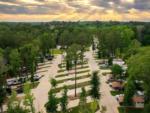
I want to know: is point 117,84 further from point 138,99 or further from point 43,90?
point 43,90

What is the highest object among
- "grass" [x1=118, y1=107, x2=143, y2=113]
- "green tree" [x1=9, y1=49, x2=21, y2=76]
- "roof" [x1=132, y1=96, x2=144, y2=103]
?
"green tree" [x1=9, y1=49, x2=21, y2=76]

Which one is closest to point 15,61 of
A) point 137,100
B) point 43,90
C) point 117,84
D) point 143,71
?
point 43,90

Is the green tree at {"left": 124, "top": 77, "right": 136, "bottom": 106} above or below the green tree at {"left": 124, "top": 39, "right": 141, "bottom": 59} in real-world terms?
below

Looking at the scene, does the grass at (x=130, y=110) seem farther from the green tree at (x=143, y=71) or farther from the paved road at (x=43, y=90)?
the paved road at (x=43, y=90)

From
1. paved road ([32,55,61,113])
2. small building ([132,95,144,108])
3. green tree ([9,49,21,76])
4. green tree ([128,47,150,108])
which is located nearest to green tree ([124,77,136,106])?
small building ([132,95,144,108])

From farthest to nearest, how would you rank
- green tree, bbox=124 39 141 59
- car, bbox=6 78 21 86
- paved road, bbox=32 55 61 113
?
green tree, bbox=124 39 141 59, car, bbox=6 78 21 86, paved road, bbox=32 55 61 113

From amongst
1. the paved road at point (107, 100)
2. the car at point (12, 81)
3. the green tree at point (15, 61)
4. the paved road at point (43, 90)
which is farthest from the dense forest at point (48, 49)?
the paved road at point (107, 100)

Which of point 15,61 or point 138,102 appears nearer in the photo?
point 138,102

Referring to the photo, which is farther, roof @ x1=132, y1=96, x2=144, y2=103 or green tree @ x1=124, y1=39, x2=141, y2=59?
green tree @ x1=124, y1=39, x2=141, y2=59

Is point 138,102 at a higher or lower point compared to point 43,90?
higher

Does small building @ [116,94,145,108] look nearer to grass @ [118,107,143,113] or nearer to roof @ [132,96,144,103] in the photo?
roof @ [132,96,144,103]

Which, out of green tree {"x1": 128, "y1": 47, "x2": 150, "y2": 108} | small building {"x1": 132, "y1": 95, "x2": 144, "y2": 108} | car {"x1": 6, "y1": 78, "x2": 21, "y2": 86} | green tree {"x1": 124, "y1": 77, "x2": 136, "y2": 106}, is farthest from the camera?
car {"x1": 6, "y1": 78, "x2": 21, "y2": 86}
